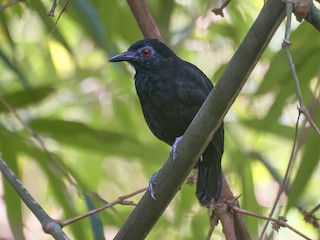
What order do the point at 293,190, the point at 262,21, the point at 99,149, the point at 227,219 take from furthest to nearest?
the point at 99,149, the point at 293,190, the point at 227,219, the point at 262,21

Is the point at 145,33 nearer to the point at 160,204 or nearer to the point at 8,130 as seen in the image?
the point at 8,130

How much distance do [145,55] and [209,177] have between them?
642mm

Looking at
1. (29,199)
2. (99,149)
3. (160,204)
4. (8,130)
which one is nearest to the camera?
(160,204)

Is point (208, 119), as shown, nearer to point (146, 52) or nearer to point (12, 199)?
point (12, 199)

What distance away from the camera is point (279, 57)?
2.83 metres

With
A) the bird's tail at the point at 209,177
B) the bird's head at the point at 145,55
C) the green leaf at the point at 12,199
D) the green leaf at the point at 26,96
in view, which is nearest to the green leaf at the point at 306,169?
the bird's tail at the point at 209,177

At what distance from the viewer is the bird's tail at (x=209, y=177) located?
8.14ft

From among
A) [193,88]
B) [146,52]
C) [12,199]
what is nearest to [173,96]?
[193,88]

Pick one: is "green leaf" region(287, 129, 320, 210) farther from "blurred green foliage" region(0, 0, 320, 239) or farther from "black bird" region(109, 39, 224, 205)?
"black bird" region(109, 39, 224, 205)

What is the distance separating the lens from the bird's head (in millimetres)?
2865

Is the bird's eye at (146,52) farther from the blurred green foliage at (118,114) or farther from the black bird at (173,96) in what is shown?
the blurred green foliage at (118,114)

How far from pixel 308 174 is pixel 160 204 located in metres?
0.98

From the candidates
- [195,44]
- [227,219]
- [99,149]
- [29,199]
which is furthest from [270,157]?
[29,199]

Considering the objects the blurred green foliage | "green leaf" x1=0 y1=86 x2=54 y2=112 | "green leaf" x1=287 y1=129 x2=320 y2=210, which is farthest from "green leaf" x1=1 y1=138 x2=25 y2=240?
"green leaf" x1=287 y1=129 x2=320 y2=210
